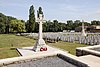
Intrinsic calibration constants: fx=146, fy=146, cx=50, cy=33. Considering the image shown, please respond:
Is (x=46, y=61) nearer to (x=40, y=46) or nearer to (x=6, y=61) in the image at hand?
(x=6, y=61)

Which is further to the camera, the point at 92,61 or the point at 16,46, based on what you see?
the point at 16,46

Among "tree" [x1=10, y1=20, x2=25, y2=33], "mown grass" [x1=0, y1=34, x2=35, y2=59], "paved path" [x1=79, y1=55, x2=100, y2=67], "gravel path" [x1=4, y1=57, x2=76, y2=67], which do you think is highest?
"tree" [x1=10, y1=20, x2=25, y2=33]

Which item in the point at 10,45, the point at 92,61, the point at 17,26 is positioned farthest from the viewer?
the point at 17,26

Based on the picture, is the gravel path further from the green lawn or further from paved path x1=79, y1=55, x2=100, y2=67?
the green lawn

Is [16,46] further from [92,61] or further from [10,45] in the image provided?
[92,61]

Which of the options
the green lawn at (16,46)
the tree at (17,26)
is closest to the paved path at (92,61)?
the green lawn at (16,46)

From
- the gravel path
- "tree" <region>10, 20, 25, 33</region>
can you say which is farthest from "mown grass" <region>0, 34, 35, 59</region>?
"tree" <region>10, 20, 25, 33</region>

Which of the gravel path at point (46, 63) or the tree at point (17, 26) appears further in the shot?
the tree at point (17, 26)

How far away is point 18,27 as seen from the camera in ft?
245

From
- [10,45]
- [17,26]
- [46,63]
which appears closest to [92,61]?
[46,63]

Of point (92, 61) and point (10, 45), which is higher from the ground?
point (92, 61)

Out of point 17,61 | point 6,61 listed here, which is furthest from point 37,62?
point 6,61

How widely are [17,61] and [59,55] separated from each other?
264 centimetres

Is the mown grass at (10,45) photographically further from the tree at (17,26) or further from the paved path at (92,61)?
the tree at (17,26)
